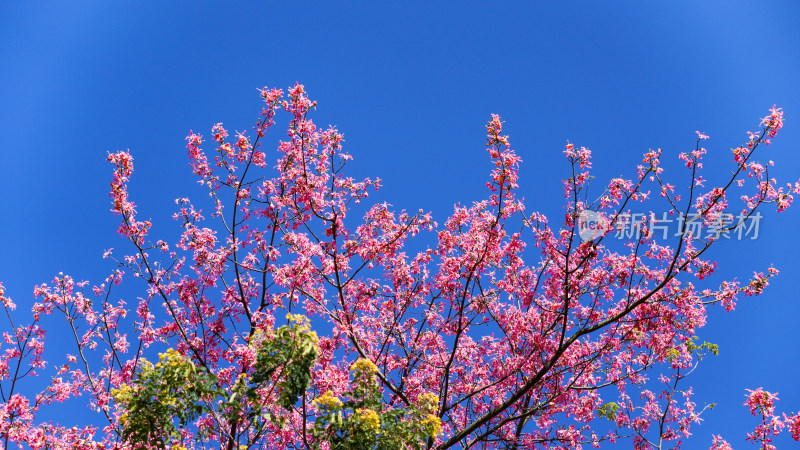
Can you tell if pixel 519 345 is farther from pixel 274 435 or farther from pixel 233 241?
pixel 233 241

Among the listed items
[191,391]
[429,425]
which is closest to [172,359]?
[191,391]

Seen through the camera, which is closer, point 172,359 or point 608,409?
point 172,359

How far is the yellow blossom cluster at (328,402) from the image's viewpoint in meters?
7.52

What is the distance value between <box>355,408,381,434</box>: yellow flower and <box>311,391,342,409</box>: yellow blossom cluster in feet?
0.94

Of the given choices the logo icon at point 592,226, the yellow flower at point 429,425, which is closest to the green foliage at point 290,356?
the yellow flower at point 429,425

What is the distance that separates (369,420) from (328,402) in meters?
0.57

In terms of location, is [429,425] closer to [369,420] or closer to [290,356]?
[369,420]

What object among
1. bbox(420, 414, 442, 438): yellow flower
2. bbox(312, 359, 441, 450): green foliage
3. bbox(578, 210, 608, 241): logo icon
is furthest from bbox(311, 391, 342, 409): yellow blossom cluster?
bbox(578, 210, 608, 241): logo icon

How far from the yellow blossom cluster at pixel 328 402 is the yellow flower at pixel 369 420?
29cm

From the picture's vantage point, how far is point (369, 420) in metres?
7.38

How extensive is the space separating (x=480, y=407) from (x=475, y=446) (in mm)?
1114

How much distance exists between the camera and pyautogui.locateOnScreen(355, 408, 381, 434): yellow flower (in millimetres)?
7328

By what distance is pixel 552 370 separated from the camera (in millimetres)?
10641

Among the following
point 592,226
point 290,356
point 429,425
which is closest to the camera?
point 290,356
